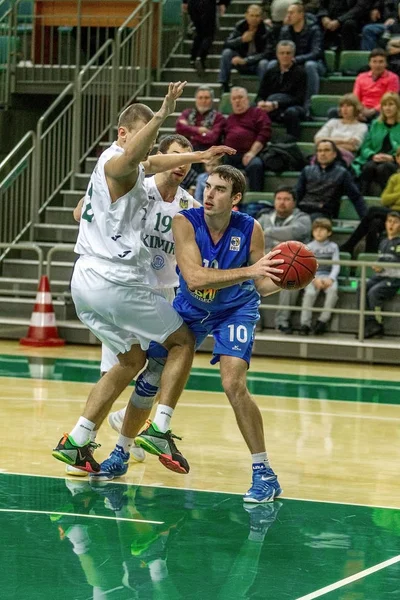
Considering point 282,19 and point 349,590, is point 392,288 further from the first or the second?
point 349,590

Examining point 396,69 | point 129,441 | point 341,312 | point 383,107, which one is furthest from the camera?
point 396,69

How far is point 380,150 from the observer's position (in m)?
14.6

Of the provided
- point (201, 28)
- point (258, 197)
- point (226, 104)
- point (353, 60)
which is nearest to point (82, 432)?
point (258, 197)

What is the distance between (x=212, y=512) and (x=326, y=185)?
27.2 feet

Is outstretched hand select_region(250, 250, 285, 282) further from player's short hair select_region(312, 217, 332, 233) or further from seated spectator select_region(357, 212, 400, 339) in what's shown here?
player's short hair select_region(312, 217, 332, 233)

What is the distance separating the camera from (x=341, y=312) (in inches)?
515

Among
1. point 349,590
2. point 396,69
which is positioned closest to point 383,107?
point 396,69

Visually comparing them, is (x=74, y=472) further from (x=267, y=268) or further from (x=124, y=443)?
(x=267, y=268)

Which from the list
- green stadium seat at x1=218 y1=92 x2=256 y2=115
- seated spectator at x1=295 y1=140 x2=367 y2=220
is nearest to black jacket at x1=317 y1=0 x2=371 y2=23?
green stadium seat at x1=218 y1=92 x2=256 y2=115

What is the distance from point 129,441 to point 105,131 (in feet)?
32.2

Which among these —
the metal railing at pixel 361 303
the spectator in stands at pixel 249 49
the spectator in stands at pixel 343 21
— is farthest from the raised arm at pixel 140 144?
the spectator in stands at pixel 343 21

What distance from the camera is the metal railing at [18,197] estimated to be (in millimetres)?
15711

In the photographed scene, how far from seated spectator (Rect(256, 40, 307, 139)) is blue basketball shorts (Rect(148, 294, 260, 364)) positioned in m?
8.88

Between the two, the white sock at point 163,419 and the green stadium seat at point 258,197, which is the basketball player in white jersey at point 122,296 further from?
the green stadium seat at point 258,197
